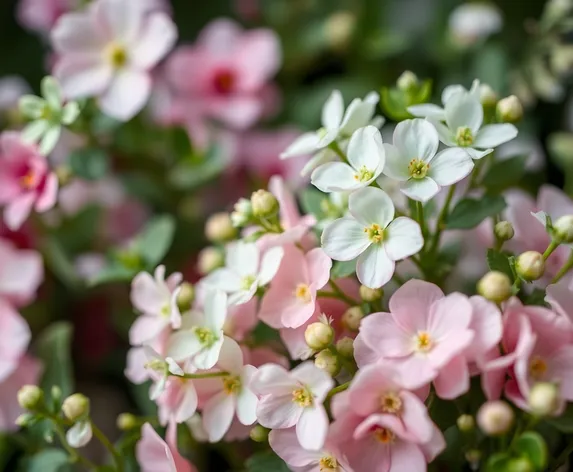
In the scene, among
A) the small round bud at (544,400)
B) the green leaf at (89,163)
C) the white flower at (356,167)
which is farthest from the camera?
the green leaf at (89,163)

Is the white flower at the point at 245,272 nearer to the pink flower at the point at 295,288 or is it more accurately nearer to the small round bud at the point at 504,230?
the pink flower at the point at 295,288

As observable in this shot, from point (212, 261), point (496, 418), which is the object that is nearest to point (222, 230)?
point (212, 261)

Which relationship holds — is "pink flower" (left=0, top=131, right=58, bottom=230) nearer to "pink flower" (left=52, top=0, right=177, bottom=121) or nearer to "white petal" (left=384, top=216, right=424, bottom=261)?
"pink flower" (left=52, top=0, right=177, bottom=121)

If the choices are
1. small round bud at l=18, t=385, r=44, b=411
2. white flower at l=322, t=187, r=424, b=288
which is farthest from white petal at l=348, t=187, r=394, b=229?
small round bud at l=18, t=385, r=44, b=411

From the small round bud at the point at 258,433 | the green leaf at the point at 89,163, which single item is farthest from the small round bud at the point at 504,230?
the green leaf at the point at 89,163

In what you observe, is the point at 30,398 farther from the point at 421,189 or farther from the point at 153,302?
the point at 421,189
